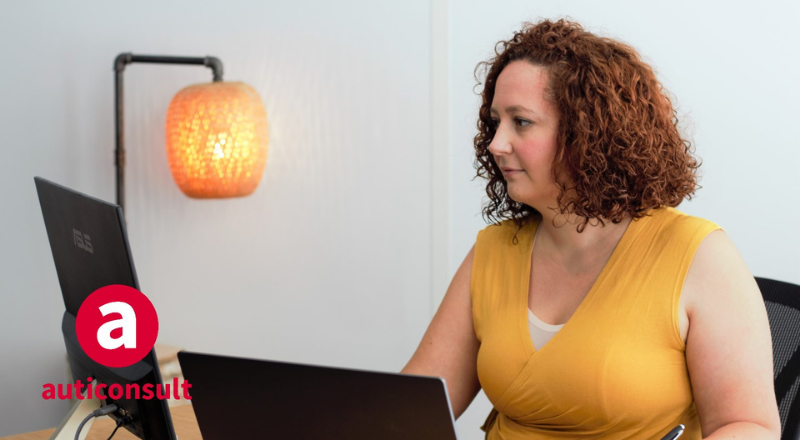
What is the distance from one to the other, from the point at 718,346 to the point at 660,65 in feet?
4.26

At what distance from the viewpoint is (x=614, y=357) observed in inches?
50.7

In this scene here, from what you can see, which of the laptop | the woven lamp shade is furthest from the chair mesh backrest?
the woven lamp shade

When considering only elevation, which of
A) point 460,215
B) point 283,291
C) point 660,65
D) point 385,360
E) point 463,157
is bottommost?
point 385,360

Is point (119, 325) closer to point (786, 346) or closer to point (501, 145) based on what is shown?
point (501, 145)

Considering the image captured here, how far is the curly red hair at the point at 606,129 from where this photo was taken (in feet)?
4.50

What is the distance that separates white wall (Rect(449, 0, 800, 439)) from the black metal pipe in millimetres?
1082

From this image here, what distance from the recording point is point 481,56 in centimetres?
264

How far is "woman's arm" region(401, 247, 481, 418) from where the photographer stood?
1561 mm

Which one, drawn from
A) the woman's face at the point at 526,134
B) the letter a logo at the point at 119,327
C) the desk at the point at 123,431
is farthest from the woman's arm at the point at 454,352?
the letter a logo at the point at 119,327

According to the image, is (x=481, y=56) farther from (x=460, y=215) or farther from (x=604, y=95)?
(x=604, y=95)

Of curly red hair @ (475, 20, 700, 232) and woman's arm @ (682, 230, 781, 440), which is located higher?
curly red hair @ (475, 20, 700, 232)

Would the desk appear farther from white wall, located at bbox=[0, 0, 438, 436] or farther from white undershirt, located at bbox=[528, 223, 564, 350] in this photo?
white wall, located at bbox=[0, 0, 438, 436]

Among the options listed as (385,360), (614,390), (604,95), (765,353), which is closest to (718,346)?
(765,353)

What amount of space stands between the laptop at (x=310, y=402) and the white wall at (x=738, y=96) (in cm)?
161
